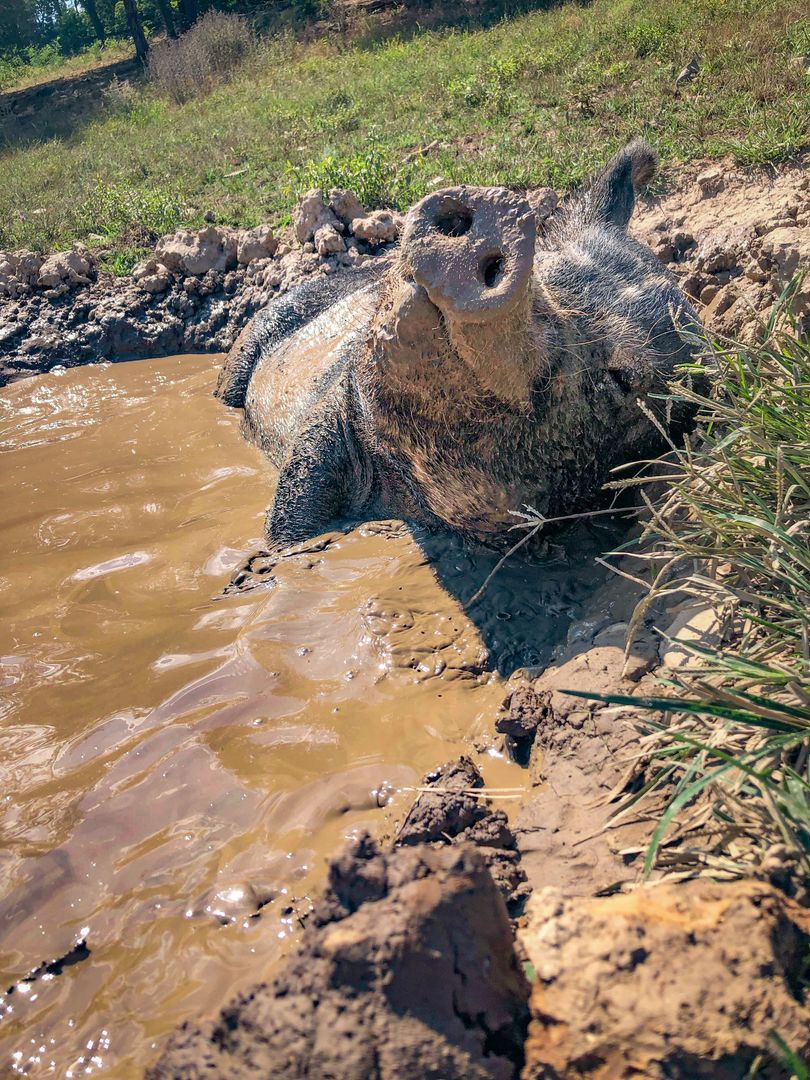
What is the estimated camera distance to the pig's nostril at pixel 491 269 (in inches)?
92.1

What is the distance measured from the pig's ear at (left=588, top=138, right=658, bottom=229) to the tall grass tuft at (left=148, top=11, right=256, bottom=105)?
52.0ft

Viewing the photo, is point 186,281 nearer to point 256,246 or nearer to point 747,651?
point 256,246

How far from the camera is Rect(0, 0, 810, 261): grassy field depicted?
706 centimetres

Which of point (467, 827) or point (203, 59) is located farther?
point (203, 59)

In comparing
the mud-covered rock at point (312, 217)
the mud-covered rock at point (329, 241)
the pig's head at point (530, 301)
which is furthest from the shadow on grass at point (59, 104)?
the pig's head at point (530, 301)

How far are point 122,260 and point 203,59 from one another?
44.8 ft

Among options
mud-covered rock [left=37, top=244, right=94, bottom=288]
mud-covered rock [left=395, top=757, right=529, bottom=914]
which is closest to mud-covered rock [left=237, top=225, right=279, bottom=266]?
mud-covered rock [left=37, top=244, right=94, bottom=288]

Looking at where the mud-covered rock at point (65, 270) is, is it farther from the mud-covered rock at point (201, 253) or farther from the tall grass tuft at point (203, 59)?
the tall grass tuft at point (203, 59)

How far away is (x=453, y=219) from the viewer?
2461 millimetres

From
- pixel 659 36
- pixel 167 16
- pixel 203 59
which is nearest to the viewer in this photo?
pixel 659 36

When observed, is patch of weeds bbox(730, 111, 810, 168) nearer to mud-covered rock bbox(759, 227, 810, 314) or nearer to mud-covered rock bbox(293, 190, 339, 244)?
mud-covered rock bbox(759, 227, 810, 314)

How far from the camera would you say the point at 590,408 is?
3.12 meters

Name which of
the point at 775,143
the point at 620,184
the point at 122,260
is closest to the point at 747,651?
the point at 620,184

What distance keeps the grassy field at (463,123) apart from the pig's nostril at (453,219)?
14.2 feet
